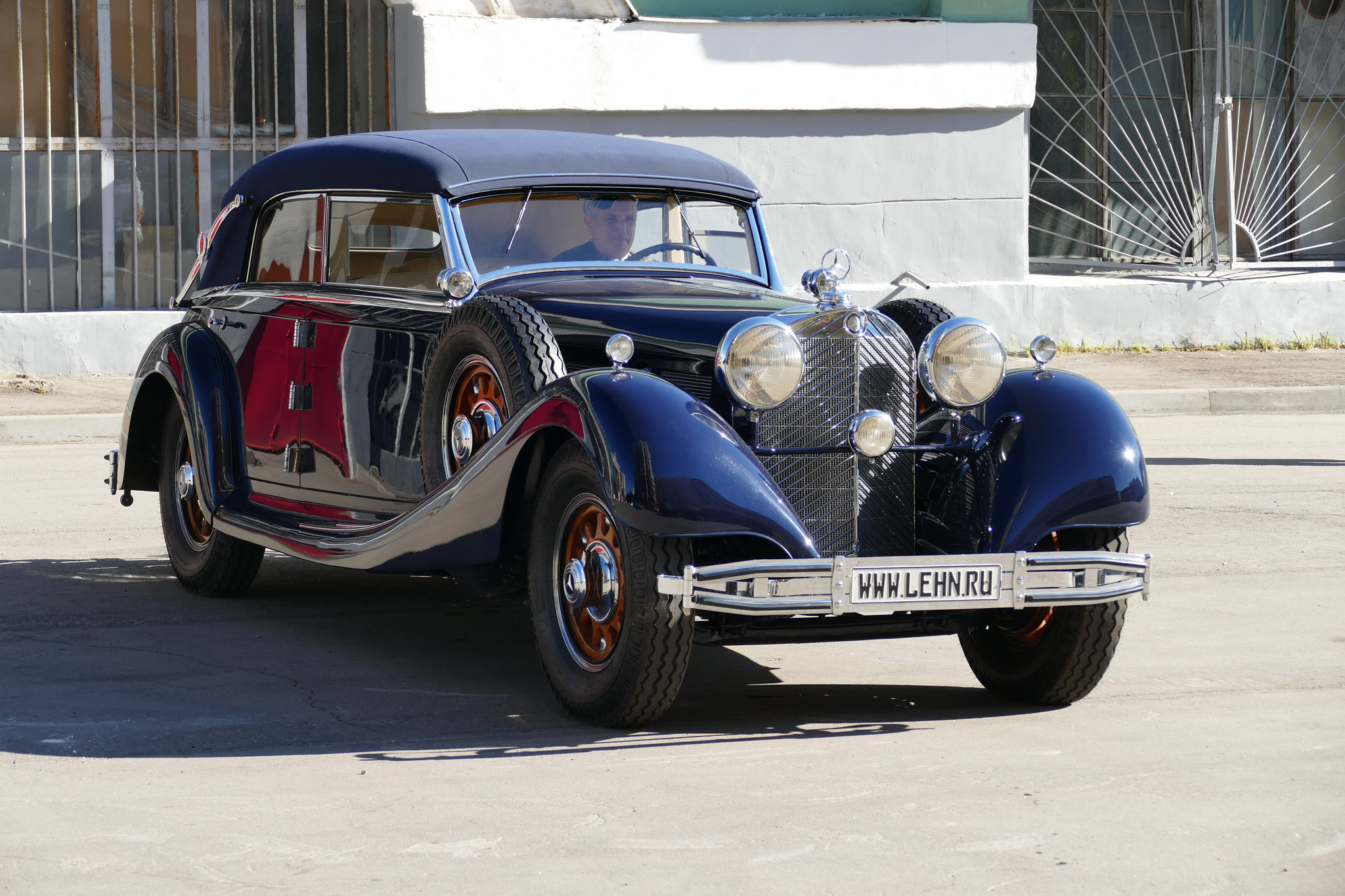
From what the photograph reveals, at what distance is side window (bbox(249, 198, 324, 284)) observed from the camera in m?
6.63

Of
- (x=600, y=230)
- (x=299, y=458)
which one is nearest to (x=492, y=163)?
(x=600, y=230)

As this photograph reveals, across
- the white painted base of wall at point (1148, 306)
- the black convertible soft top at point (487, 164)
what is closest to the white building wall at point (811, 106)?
the white painted base of wall at point (1148, 306)

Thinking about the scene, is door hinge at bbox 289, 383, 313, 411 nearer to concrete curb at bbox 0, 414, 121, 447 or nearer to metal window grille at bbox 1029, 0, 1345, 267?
concrete curb at bbox 0, 414, 121, 447

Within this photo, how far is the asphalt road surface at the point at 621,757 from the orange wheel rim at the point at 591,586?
9.5 inches

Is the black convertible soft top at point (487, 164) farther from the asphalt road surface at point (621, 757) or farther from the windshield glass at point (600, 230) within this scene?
the asphalt road surface at point (621, 757)

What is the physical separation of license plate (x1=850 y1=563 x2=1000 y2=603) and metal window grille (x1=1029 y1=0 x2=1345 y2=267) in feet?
46.4

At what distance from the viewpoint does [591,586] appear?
4.91 meters

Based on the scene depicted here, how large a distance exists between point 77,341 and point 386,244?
8.53 metres

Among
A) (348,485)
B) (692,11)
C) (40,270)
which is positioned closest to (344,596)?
(348,485)

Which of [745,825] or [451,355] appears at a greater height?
[451,355]

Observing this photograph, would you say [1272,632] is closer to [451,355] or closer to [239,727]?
[451,355]

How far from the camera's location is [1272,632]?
6.28m

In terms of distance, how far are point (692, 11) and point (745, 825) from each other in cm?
1232

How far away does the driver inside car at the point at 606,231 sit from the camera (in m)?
6.08
